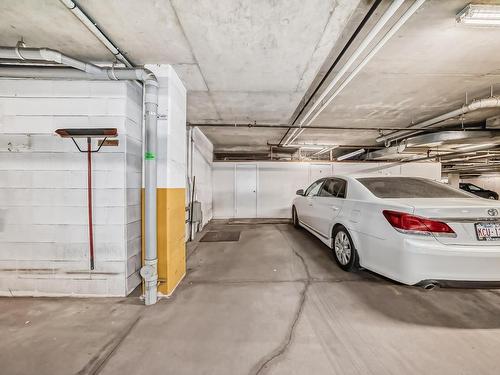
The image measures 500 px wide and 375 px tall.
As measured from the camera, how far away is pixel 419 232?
1826 mm

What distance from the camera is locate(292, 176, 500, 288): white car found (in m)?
1.69

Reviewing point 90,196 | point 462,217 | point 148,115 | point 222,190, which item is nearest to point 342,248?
point 462,217

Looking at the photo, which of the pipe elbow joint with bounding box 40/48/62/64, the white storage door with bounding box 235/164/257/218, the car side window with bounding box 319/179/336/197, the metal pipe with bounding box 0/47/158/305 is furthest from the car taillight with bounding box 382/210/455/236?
the white storage door with bounding box 235/164/257/218

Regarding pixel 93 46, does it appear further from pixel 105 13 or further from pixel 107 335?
pixel 107 335

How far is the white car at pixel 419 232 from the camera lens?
5.55 feet

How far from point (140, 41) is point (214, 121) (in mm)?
2466

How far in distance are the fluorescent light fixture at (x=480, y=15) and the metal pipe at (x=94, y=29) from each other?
120 inches

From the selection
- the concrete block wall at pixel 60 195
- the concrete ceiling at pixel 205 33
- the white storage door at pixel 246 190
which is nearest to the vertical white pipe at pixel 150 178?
the concrete block wall at pixel 60 195

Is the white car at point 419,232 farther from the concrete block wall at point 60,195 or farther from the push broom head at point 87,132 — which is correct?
the push broom head at point 87,132

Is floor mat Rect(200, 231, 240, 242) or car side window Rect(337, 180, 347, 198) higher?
car side window Rect(337, 180, 347, 198)

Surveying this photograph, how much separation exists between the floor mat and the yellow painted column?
75.5 inches

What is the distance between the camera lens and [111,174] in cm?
221

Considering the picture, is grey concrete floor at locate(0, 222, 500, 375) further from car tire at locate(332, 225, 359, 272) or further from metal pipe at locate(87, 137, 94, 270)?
metal pipe at locate(87, 137, 94, 270)

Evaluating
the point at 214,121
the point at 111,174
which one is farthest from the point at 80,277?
the point at 214,121
